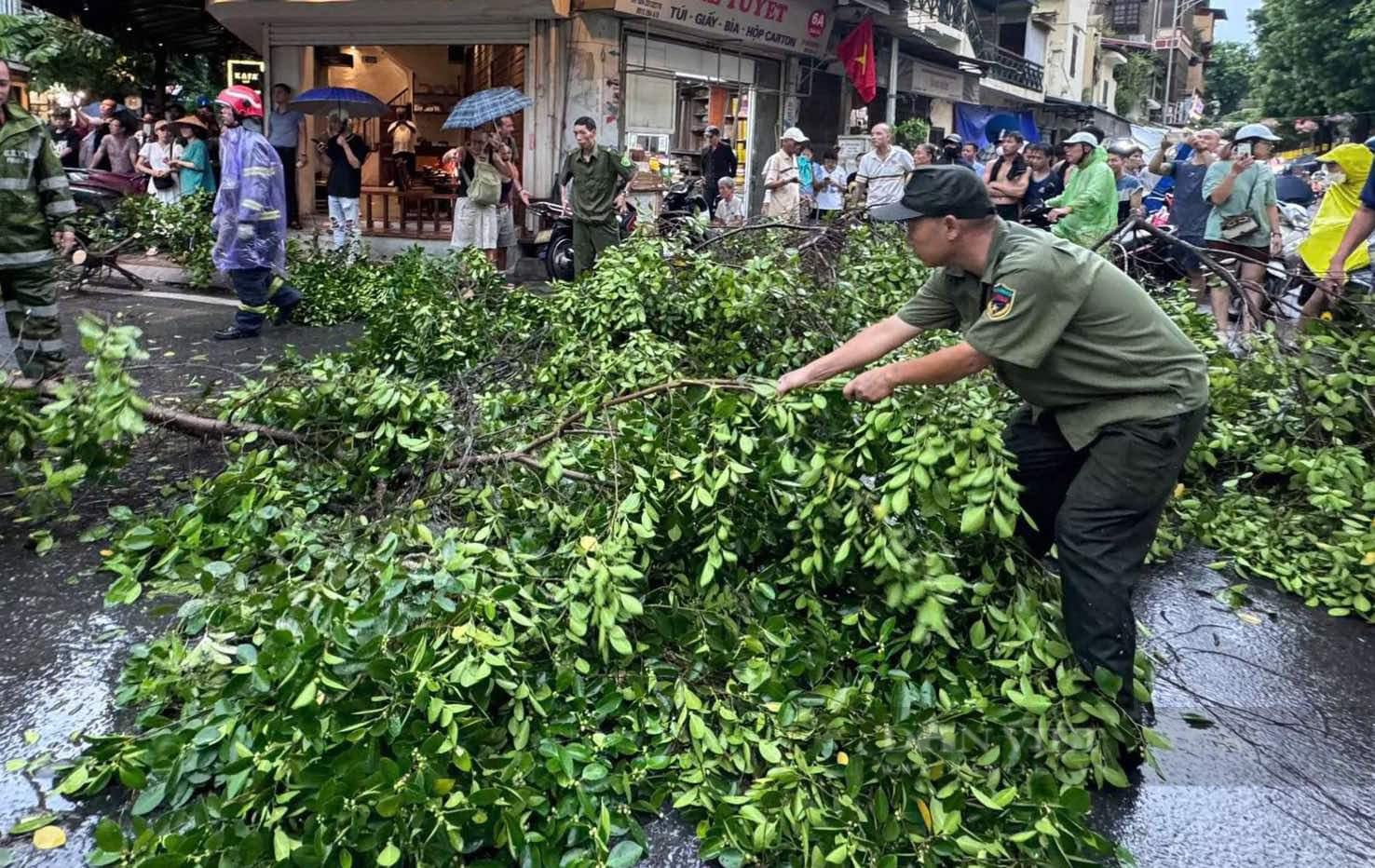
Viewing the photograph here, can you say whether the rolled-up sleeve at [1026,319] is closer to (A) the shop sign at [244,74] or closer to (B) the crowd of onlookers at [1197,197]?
(B) the crowd of onlookers at [1197,197]

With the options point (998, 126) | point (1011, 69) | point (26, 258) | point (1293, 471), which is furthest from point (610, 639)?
point (1011, 69)

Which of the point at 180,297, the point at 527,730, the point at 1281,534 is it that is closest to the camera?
the point at 527,730

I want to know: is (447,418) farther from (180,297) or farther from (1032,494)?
(180,297)

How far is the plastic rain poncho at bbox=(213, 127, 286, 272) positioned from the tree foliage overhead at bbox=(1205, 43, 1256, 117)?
82.7 metres

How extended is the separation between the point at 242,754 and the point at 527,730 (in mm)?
696

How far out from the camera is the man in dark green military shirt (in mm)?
2932

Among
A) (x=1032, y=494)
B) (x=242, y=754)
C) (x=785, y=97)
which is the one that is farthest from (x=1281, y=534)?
(x=785, y=97)

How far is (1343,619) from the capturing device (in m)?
Result: 4.33

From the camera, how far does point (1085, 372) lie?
305cm

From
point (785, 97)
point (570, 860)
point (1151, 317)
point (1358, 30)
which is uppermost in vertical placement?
point (1358, 30)

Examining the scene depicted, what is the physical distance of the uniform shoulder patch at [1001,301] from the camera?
290 centimetres

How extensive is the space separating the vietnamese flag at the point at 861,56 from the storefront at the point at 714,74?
406mm

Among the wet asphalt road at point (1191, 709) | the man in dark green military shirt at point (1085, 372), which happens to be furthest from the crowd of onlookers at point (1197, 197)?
the man in dark green military shirt at point (1085, 372)

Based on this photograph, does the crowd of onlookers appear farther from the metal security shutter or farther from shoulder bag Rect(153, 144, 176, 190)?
shoulder bag Rect(153, 144, 176, 190)
